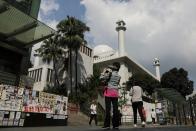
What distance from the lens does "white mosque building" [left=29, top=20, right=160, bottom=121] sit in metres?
41.2

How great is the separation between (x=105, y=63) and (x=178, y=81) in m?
17.7

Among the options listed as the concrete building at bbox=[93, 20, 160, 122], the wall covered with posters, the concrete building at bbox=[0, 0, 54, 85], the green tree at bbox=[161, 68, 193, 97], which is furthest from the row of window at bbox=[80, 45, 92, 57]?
the wall covered with posters

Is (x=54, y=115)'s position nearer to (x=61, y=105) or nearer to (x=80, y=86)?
(x=61, y=105)

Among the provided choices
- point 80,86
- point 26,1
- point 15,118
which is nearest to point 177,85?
point 80,86

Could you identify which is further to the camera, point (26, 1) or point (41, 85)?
point (41, 85)

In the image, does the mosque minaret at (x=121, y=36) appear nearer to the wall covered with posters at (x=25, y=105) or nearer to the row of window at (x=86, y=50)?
the row of window at (x=86, y=50)

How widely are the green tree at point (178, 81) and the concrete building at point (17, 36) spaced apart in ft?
161

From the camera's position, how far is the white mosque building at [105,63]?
41156 millimetres

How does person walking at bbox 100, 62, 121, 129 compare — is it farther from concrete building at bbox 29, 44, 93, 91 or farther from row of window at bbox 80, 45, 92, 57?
row of window at bbox 80, 45, 92, 57

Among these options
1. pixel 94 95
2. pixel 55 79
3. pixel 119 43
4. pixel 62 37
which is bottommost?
pixel 94 95

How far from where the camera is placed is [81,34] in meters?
39.5

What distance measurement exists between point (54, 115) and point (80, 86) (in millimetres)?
22594

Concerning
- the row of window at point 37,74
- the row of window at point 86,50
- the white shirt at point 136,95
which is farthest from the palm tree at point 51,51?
the white shirt at point 136,95

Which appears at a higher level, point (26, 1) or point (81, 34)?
point (81, 34)
